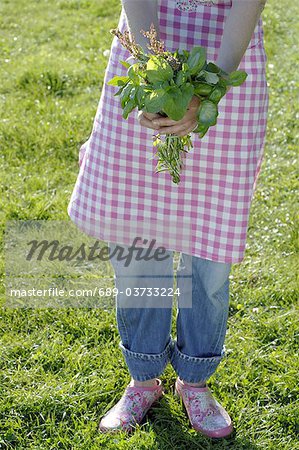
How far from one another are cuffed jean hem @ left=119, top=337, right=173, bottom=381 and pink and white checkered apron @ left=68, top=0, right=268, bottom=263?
35cm

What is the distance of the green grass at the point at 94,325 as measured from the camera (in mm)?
2357

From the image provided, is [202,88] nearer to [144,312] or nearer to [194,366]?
[144,312]

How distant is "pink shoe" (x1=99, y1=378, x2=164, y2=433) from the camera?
2.35 meters

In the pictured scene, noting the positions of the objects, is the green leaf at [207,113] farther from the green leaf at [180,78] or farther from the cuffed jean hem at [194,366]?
the cuffed jean hem at [194,366]

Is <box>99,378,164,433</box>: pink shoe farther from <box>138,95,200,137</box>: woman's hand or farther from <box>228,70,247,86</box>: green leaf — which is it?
<box>228,70,247,86</box>: green leaf

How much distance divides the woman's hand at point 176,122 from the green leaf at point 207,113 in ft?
0.09

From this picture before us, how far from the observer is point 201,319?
2293 mm

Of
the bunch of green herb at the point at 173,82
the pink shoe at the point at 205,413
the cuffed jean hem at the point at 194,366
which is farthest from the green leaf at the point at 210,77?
the pink shoe at the point at 205,413

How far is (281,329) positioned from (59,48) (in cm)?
267

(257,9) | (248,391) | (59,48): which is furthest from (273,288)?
(59,48)

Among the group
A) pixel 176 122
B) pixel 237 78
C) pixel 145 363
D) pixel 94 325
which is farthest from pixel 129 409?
pixel 237 78

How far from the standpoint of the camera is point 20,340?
2.66 m

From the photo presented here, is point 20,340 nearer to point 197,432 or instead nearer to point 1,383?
point 1,383

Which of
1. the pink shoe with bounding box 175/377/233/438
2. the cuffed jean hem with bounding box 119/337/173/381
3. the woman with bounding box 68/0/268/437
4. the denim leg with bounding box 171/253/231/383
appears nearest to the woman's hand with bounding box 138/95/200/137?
the woman with bounding box 68/0/268/437
